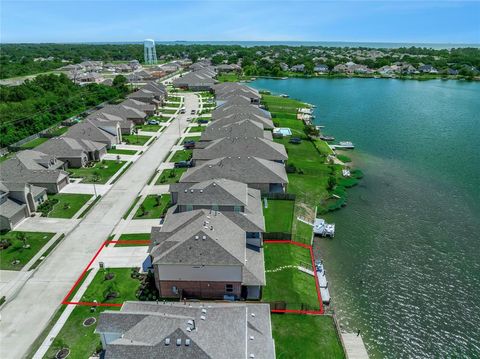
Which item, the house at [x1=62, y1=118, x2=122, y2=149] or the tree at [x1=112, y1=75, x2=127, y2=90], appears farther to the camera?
the tree at [x1=112, y1=75, x2=127, y2=90]

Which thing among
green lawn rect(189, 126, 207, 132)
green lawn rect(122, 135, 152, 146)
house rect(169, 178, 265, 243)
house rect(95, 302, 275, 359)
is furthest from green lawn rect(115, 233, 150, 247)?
green lawn rect(189, 126, 207, 132)

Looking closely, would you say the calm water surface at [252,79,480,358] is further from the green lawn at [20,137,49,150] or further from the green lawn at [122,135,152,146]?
the green lawn at [20,137,49,150]

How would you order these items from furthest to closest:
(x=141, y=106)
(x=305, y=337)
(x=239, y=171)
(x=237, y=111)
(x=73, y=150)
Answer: (x=141, y=106) → (x=237, y=111) → (x=73, y=150) → (x=239, y=171) → (x=305, y=337)

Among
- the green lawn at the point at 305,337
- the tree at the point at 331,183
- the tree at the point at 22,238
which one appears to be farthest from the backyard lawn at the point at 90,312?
the tree at the point at 331,183

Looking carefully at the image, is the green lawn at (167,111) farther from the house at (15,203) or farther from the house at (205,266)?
the house at (205,266)

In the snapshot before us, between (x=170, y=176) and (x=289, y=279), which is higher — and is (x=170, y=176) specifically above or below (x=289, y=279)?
above

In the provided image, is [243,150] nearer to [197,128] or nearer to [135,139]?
[197,128]

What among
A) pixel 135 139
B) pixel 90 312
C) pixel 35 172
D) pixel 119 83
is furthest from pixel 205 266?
pixel 119 83
